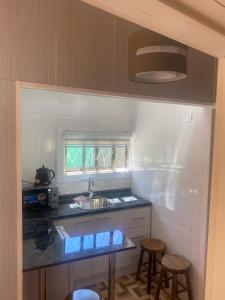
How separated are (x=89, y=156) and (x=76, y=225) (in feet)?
3.25

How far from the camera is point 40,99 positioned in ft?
9.04

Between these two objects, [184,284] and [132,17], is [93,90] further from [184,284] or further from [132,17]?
[184,284]

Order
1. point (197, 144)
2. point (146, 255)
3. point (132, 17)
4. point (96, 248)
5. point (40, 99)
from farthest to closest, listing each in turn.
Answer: point (146, 255)
point (40, 99)
point (197, 144)
point (96, 248)
point (132, 17)

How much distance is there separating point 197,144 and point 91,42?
1424 millimetres

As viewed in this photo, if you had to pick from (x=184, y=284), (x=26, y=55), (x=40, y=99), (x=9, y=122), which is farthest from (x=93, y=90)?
(x=184, y=284)

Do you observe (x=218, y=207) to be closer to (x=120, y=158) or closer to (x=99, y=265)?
(x=99, y=265)

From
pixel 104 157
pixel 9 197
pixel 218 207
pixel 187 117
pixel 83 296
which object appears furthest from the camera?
pixel 104 157

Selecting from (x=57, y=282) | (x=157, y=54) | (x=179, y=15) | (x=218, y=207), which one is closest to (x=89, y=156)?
(x=57, y=282)

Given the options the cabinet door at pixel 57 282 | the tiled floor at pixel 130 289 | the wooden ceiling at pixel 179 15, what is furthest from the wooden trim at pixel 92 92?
the tiled floor at pixel 130 289

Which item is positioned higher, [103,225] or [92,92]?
[92,92]

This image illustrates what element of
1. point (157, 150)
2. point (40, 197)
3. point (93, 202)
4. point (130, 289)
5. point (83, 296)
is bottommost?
point (130, 289)

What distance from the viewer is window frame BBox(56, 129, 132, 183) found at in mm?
2934

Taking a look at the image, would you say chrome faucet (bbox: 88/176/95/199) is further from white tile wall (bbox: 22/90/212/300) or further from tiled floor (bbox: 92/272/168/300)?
tiled floor (bbox: 92/272/168/300)

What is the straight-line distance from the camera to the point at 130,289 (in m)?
2.68
